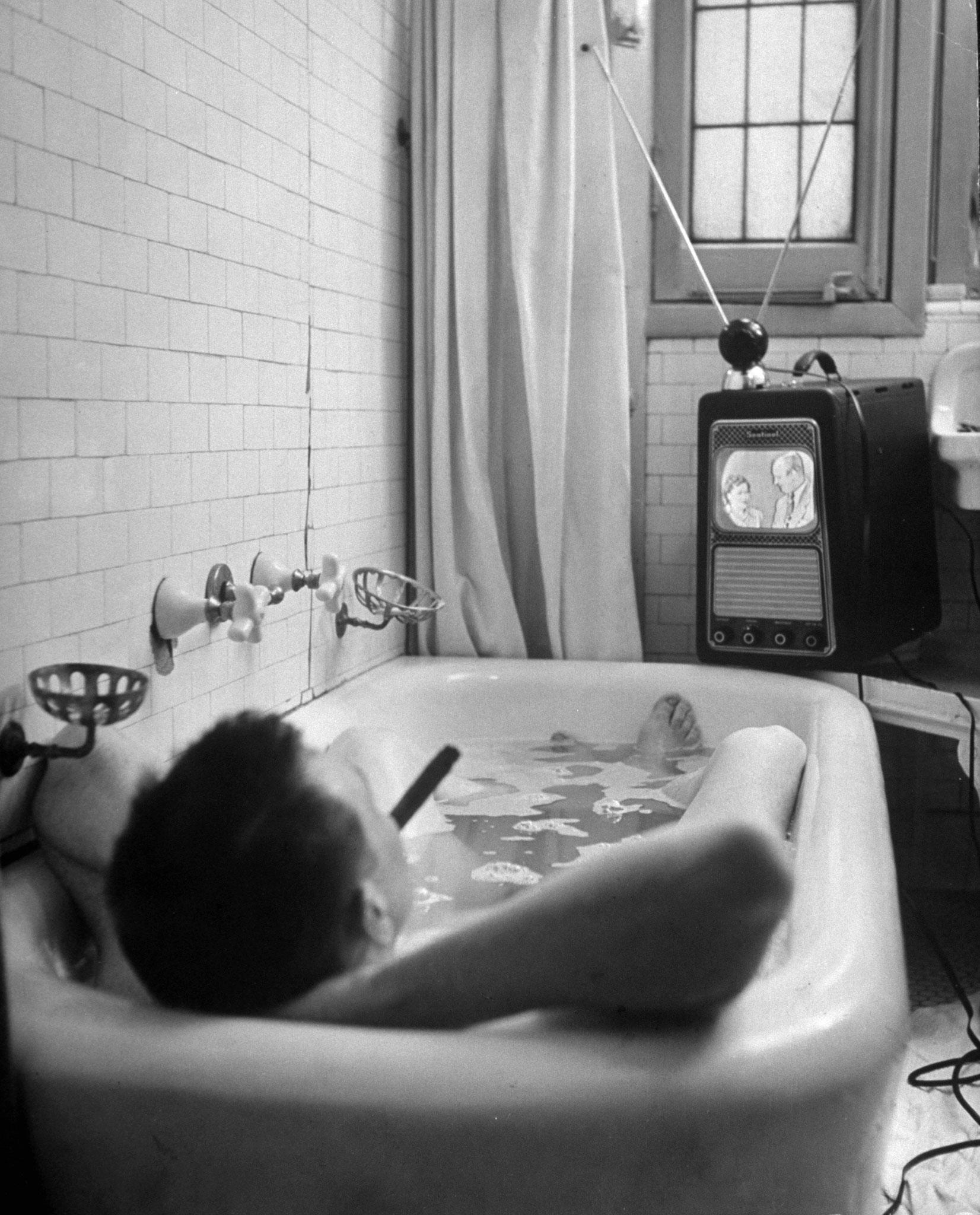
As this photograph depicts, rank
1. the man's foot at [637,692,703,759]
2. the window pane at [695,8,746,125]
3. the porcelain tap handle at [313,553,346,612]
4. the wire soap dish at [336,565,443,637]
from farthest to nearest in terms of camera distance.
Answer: the window pane at [695,8,746,125]
the man's foot at [637,692,703,759]
the wire soap dish at [336,565,443,637]
the porcelain tap handle at [313,553,346,612]

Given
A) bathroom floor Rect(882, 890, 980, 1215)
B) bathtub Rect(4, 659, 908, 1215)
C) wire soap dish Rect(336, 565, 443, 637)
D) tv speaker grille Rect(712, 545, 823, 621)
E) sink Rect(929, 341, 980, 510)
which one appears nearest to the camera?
bathtub Rect(4, 659, 908, 1215)

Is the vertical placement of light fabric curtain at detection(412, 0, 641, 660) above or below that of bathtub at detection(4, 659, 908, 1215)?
above

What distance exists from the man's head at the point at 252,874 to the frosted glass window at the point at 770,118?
6.47 feet

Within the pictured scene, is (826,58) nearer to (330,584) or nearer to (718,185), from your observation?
(718,185)

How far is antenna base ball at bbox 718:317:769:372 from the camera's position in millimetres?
2215

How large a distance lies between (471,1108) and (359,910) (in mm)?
123

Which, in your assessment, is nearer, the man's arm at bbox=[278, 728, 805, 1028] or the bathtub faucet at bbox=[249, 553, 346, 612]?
the man's arm at bbox=[278, 728, 805, 1028]

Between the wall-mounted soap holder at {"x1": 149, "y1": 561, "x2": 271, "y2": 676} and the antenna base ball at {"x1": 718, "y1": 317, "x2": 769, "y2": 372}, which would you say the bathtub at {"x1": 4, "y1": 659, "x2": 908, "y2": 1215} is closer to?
the wall-mounted soap holder at {"x1": 149, "y1": 561, "x2": 271, "y2": 676}

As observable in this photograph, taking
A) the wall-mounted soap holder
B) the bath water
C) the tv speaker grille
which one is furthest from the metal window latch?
the wall-mounted soap holder

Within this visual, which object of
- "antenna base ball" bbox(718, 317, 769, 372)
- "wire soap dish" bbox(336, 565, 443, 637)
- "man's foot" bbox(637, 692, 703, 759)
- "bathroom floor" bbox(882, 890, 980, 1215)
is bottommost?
"bathroom floor" bbox(882, 890, 980, 1215)

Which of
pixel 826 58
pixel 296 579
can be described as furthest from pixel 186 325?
pixel 826 58

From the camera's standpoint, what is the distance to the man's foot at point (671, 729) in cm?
195

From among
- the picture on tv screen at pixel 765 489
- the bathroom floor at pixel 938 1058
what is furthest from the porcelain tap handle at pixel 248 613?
the picture on tv screen at pixel 765 489

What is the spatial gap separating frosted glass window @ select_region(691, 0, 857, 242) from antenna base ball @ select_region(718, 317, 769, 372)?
1.11 ft
